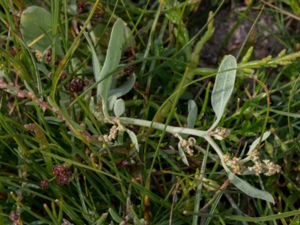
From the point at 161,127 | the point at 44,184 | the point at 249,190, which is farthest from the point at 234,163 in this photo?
the point at 44,184

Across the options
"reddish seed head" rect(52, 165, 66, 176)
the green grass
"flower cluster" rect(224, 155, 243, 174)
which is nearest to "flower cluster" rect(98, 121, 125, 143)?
the green grass

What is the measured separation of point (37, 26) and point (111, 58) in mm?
252

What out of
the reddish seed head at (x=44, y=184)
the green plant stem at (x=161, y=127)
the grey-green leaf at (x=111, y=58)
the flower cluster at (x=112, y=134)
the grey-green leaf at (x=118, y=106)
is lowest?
the reddish seed head at (x=44, y=184)

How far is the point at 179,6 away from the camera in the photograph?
1262mm

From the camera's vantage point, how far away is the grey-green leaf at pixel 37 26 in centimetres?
125

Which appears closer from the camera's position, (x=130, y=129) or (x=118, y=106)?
(x=118, y=106)

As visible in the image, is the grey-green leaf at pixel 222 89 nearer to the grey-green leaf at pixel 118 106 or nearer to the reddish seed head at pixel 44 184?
the grey-green leaf at pixel 118 106

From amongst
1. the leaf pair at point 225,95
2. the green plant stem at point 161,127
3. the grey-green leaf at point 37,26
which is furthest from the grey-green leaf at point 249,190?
the grey-green leaf at point 37,26

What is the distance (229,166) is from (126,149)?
0.23 m

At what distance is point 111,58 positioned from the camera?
1.11m

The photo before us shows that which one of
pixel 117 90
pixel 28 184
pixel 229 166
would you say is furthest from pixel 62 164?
pixel 229 166

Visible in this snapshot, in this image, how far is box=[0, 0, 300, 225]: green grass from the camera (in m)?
1.12

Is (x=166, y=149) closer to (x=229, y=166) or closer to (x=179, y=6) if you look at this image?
(x=229, y=166)

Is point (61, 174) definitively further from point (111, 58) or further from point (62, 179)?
point (111, 58)
